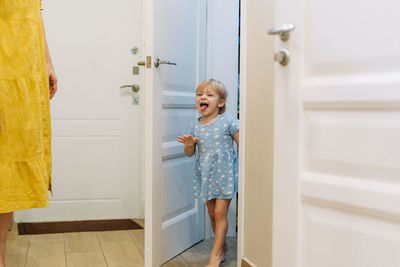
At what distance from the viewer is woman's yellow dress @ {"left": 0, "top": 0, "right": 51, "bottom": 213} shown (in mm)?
1568

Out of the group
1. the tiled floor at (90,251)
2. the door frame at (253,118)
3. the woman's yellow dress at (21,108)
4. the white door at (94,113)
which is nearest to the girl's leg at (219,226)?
the tiled floor at (90,251)

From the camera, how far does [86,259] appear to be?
2436 mm

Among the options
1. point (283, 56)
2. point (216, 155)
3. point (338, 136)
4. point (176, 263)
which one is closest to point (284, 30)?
point (283, 56)

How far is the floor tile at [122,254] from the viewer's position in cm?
237

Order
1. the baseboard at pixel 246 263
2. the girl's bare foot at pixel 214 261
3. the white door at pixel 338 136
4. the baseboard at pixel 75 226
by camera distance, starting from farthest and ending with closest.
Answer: the baseboard at pixel 75 226 < the girl's bare foot at pixel 214 261 < the baseboard at pixel 246 263 < the white door at pixel 338 136

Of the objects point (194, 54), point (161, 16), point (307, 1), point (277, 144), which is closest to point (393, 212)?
point (277, 144)

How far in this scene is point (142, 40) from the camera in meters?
3.36

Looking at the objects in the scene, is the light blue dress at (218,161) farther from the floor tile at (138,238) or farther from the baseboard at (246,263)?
the floor tile at (138,238)

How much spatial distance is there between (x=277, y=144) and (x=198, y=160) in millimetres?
1006

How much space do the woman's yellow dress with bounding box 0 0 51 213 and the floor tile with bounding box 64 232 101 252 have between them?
1.04m

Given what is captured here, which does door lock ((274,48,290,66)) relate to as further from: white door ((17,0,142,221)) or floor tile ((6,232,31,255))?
white door ((17,0,142,221))

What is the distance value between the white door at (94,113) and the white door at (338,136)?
6.89 feet

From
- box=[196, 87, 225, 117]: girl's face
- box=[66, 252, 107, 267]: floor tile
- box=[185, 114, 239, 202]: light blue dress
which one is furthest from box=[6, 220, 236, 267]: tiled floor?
box=[196, 87, 225, 117]: girl's face

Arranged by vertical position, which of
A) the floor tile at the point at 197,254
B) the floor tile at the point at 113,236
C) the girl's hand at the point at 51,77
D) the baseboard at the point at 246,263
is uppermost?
the girl's hand at the point at 51,77
